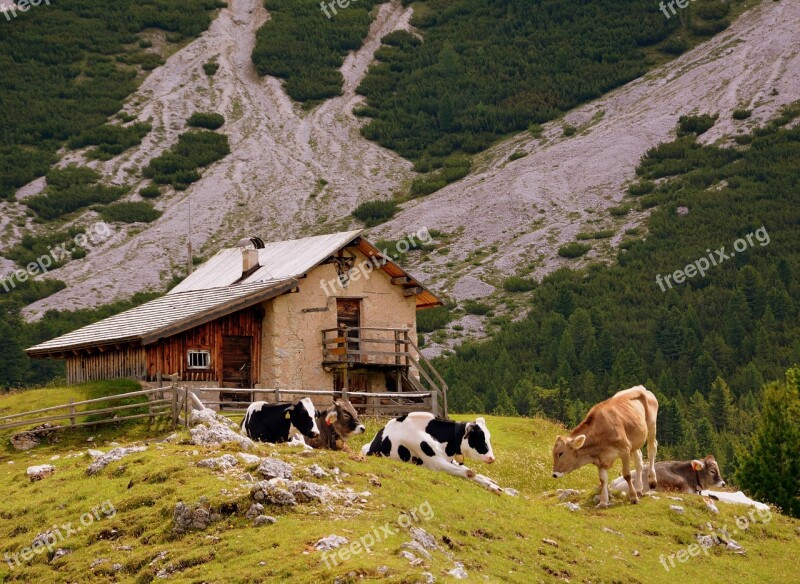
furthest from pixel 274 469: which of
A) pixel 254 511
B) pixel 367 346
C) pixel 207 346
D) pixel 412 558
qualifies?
pixel 367 346

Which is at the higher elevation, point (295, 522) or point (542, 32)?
point (542, 32)

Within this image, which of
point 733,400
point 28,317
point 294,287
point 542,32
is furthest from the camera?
point 542,32

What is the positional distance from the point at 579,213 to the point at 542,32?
64467mm

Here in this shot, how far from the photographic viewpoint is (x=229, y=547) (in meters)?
18.5

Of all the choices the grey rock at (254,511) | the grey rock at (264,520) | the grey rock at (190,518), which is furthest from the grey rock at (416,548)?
the grey rock at (190,518)

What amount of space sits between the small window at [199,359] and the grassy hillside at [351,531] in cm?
992

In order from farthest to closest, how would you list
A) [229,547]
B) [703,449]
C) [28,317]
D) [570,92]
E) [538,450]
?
[570,92] → [28,317] → [703,449] → [538,450] → [229,547]

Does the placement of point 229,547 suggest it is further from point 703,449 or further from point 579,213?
point 579,213

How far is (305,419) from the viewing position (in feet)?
86.4

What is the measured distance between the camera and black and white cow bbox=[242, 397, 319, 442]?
26312 millimetres

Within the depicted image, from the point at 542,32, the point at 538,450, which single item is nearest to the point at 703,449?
the point at 538,450

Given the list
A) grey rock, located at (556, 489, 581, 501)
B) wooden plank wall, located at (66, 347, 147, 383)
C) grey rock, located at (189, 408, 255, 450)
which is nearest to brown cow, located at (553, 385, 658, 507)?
grey rock, located at (556, 489, 581, 501)

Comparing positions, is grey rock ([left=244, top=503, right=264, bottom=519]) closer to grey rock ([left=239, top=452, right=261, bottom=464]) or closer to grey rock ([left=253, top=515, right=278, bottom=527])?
grey rock ([left=253, top=515, right=278, bottom=527])

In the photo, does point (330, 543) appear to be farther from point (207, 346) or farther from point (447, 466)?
point (207, 346)
